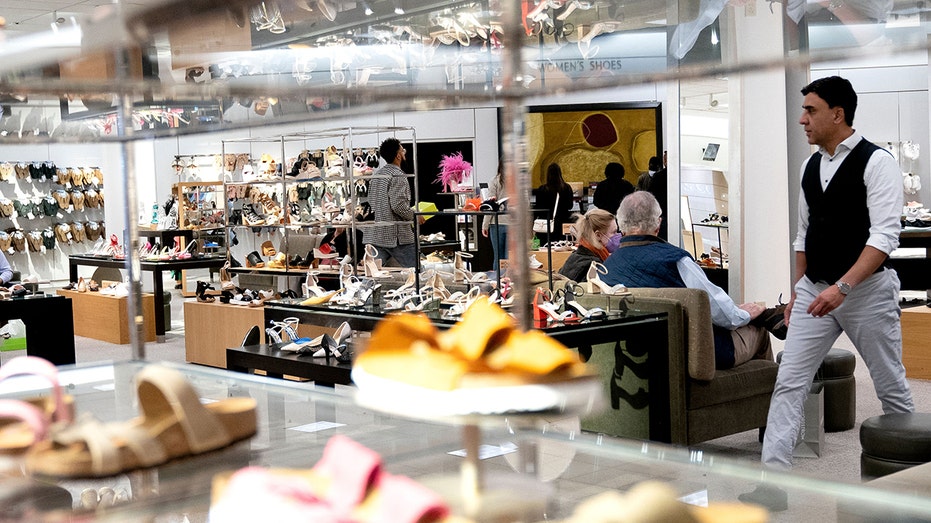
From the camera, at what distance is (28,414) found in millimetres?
1225

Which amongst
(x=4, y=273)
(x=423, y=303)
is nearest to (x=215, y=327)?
(x=4, y=273)

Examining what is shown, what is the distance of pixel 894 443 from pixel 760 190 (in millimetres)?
5625

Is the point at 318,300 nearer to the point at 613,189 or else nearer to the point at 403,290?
the point at 403,290

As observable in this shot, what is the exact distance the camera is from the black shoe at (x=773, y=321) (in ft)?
15.9

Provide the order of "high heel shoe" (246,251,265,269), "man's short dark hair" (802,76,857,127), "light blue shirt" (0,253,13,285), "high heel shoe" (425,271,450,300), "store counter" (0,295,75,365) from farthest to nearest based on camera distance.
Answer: "high heel shoe" (246,251,265,269) < "light blue shirt" (0,253,13,285) < "store counter" (0,295,75,365) < "high heel shoe" (425,271,450,300) < "man's short dark hair" (802,76,857,127)

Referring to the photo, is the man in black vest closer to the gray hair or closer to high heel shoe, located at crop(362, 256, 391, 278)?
the gray hair

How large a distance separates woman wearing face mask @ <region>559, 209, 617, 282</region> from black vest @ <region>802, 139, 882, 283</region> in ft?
6.54

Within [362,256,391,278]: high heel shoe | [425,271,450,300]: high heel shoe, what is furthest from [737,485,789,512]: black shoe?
[362,256,391,278]: high heel shoe

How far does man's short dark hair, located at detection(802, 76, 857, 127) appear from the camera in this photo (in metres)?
3.77

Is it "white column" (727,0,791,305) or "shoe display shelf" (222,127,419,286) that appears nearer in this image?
"white column" (727,0,791,305)

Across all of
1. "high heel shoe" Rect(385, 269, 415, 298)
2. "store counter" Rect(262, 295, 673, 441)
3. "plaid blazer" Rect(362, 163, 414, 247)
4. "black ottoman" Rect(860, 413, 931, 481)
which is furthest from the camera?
"plaid blazer" Rect(362, 163, 414, 247)

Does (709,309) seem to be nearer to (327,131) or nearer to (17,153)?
(327,131)

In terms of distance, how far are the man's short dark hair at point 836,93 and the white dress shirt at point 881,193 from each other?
10cm

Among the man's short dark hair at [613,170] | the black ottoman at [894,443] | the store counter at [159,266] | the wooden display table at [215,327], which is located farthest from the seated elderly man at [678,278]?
the man's short dark hair at [613,170]
